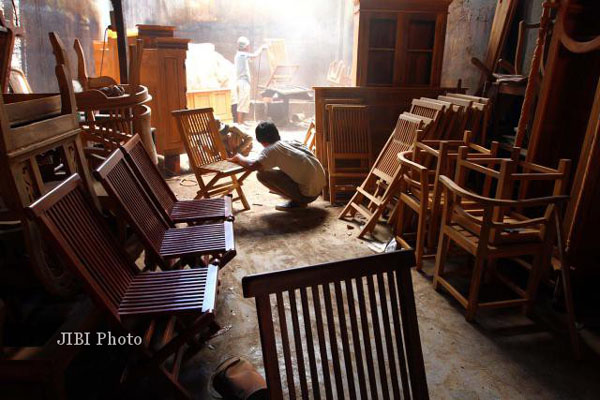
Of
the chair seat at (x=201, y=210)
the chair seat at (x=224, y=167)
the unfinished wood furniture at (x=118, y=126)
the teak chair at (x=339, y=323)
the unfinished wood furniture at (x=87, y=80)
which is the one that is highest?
the unfinished wood furniture at (x=87, y=80)

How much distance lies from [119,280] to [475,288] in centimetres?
214

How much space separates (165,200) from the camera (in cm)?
309

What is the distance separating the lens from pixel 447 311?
9.93ft

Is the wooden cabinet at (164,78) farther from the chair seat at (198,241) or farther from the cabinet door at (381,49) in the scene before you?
the chair seat at (198,241)

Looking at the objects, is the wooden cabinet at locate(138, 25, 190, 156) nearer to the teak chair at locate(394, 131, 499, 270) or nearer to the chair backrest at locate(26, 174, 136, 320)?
the teak chair at locate(394, 131, 499, 270)

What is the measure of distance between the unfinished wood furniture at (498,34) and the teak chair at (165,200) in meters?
3.73

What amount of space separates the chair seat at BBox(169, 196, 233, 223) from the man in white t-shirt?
151 cm

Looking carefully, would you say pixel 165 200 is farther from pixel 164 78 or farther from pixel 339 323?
pixel 164 78

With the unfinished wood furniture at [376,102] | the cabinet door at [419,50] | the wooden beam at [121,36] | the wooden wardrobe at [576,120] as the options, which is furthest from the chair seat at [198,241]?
the cabinet door at [419,50]

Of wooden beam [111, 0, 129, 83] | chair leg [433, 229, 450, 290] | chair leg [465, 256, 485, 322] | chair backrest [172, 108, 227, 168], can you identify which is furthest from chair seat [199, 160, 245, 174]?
chair leg [465, 256, 485, 322]

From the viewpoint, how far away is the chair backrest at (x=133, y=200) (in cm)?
232

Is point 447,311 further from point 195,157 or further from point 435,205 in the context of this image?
point 195,157

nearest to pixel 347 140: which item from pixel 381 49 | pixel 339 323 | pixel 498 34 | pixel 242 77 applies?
pixel 381 49

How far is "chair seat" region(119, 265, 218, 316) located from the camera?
1900mm
